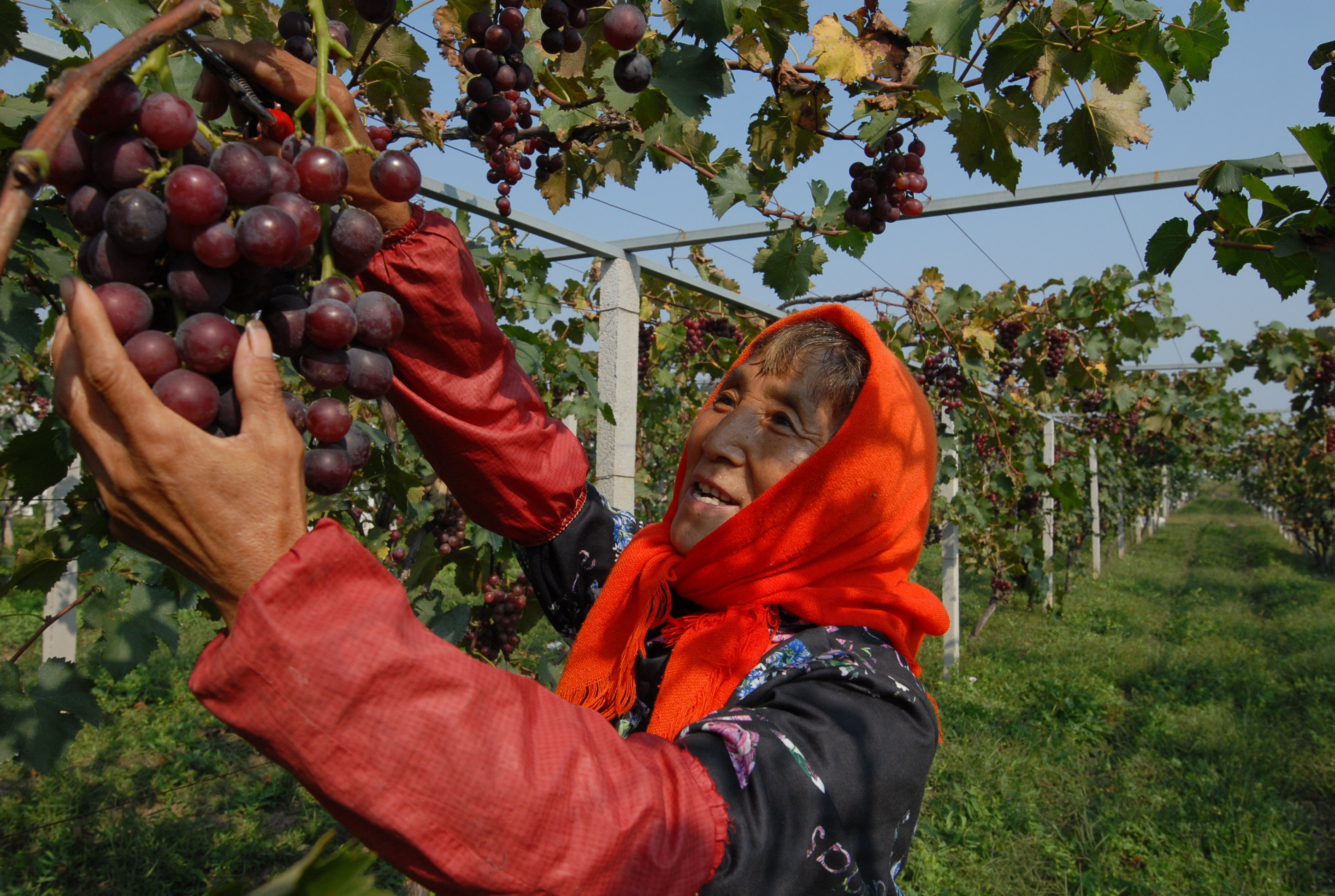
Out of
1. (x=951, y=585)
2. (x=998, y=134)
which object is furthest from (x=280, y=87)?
(x=951, y=585)

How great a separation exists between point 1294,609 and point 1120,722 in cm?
710

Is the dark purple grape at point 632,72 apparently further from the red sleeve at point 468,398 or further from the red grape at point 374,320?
the red grape at point 374,320

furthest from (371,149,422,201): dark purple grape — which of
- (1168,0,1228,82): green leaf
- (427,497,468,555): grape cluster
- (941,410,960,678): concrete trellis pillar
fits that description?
(941,410,960,678): concrete trellis pillar

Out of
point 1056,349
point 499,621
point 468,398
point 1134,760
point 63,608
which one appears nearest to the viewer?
point 468,398

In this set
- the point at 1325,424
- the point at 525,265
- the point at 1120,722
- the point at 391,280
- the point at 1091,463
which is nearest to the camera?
the point at 391,280

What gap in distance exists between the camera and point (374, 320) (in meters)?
0.83

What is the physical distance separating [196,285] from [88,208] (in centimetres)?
11

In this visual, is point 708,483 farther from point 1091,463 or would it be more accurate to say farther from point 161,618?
point 1091,463

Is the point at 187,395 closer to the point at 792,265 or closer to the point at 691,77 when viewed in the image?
the point at 691,77

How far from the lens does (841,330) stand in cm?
173

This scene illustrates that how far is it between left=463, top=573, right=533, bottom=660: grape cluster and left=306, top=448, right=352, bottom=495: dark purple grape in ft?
8.91

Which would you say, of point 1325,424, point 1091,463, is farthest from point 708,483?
point 1091,463

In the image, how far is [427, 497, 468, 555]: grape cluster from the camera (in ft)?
10.6

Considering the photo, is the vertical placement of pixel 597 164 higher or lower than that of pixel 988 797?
higher
